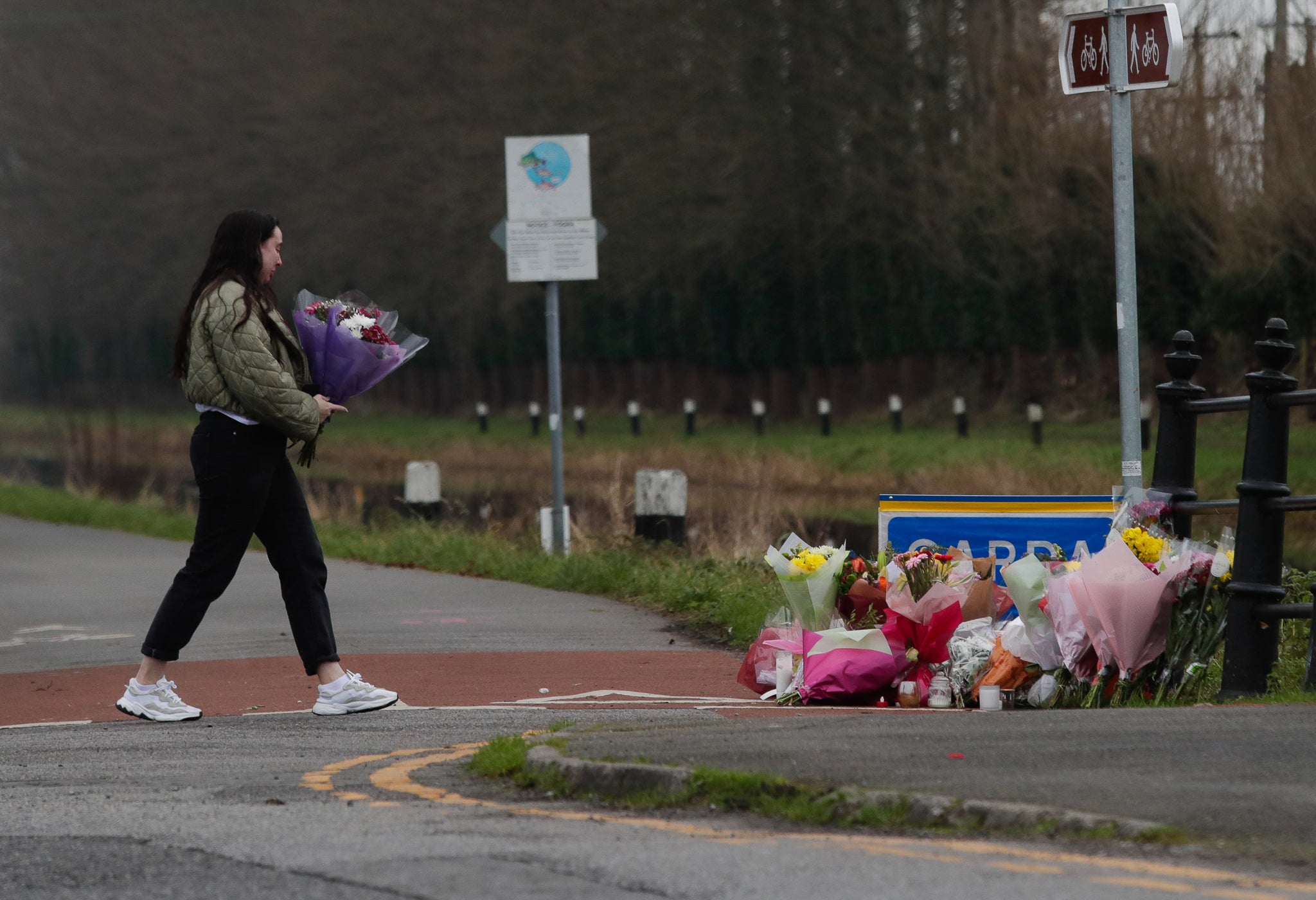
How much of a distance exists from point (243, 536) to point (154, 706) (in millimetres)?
754

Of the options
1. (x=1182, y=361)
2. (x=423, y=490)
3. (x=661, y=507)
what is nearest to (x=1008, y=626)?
(x=1182, y=361)

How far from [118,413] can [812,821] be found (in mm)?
30324

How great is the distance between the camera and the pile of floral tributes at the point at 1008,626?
7.69 metres

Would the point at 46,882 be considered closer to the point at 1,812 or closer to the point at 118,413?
the point at 1,812

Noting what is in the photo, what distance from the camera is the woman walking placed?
7711 mm

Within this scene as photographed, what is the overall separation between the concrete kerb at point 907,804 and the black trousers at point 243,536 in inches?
83.4

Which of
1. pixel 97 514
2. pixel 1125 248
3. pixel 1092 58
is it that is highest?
pixel 1092 58

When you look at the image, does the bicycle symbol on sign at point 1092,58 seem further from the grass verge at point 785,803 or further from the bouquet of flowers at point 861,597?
the grass verge at point 785,803

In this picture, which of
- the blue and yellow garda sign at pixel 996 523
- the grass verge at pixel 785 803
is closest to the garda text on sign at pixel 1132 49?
the blue and yellow garda sign at pixel 996 523

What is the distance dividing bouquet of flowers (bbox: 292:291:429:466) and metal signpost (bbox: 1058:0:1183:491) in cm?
349

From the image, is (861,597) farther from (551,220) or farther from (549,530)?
(549,530)

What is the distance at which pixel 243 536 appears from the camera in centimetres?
795

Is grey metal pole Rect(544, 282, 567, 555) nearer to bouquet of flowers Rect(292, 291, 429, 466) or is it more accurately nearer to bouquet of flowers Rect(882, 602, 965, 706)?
bouquet of flowers Rect(292, 291, 429, 466)

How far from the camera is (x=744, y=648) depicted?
1037 cm
